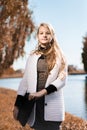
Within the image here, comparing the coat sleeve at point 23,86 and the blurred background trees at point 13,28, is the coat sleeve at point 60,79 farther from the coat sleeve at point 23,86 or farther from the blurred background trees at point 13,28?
the blurred background trees at point 13,28

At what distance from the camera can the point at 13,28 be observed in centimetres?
2106

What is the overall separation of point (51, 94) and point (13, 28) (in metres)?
17.4

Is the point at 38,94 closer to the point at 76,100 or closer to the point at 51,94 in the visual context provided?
the point at 51,94

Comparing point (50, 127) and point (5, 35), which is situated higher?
point (50, 127)

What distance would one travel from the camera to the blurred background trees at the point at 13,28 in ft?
58.6

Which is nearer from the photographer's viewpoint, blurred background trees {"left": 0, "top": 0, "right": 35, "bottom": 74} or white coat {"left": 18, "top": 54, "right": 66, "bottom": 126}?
white coat {"left": 18, "top": 54, "right": 66, "bottom": 126}

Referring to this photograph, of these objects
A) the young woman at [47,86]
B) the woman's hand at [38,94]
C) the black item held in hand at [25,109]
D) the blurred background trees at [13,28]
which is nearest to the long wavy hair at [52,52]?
the young woman at [47,86]

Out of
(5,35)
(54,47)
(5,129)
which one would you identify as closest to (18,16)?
(5,35)

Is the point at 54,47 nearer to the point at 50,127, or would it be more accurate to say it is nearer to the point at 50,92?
the point at 50,92

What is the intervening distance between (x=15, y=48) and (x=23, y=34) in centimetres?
83

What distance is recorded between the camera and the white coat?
3803 millimetres

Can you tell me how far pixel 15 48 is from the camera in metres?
22.8

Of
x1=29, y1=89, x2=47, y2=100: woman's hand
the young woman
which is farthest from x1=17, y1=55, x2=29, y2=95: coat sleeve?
x1=29, y1=89, x2=47, y2=100: woman's hand

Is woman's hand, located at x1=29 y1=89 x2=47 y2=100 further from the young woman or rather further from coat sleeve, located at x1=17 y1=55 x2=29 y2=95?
coat sleeve, located at x1=17 y1=55 x2=29 y2=95
